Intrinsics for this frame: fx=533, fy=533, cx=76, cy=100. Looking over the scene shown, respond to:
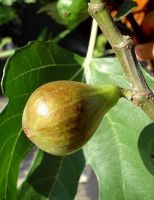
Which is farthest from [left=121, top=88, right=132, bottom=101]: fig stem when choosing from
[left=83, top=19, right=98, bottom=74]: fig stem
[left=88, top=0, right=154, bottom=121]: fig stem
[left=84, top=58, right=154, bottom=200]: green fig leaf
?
[left=83, top=19, right=98, bottom=74]: fig stem

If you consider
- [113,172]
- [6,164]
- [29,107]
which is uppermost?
[29,107]

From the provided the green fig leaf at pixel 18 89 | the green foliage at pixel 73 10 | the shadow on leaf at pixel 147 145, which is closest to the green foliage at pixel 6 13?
the green foliage at pixel 73 10

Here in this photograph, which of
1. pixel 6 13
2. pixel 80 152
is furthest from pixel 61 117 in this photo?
pixel 6 13

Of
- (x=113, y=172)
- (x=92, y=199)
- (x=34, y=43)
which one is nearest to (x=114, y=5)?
(x=34, y=43)

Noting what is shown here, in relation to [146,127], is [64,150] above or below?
above

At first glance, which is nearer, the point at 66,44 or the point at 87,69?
the point at 87,69

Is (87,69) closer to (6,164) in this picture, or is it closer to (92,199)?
(6,164)

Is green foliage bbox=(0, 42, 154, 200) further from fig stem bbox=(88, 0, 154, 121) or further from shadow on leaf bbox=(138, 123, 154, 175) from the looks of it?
fig stem bbox=(88, 0, 154, 121)
